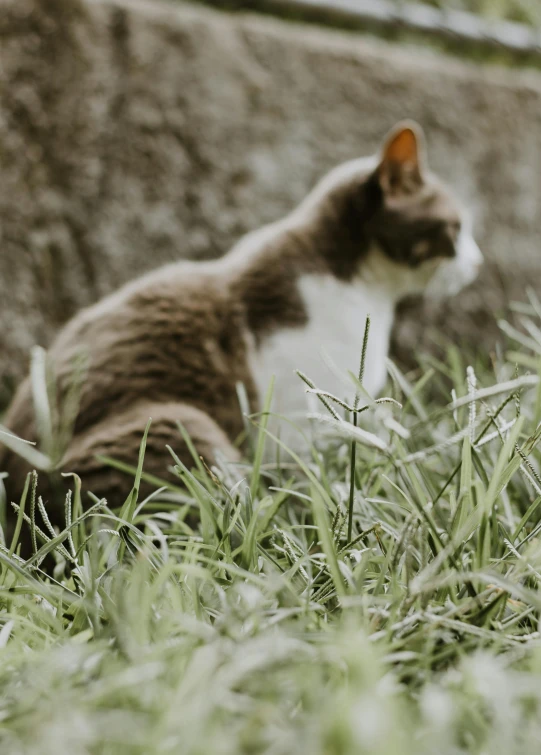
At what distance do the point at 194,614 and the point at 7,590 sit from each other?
176 millimetres

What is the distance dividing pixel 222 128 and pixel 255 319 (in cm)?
62

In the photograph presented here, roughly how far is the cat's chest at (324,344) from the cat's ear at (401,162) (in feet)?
0.66

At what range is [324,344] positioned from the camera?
4.00 feet

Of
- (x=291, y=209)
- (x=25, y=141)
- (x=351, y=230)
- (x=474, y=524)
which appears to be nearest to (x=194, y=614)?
(x=474, y=524)

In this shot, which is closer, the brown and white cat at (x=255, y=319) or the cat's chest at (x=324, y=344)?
the brown and white cat at (x=255, y=319)

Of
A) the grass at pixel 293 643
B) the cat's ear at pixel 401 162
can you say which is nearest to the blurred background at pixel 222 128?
the cat's ear at pixel 401 162

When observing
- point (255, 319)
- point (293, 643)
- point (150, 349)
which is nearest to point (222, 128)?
point (255, 319)

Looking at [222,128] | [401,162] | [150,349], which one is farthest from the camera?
[222,128]

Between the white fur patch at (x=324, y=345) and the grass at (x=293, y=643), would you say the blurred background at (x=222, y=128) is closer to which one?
the white fur patch at (x=324, y=345)

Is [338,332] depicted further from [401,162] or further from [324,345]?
[401,162]

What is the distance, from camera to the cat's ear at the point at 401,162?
128 cm

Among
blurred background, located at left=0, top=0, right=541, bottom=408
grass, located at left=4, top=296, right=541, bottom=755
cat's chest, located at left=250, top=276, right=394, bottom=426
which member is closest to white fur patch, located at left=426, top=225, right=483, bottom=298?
cat's chest, located at left=250, top=276, right=394, bottom=426

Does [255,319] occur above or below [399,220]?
below

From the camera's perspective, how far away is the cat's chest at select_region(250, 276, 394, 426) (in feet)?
3.82
